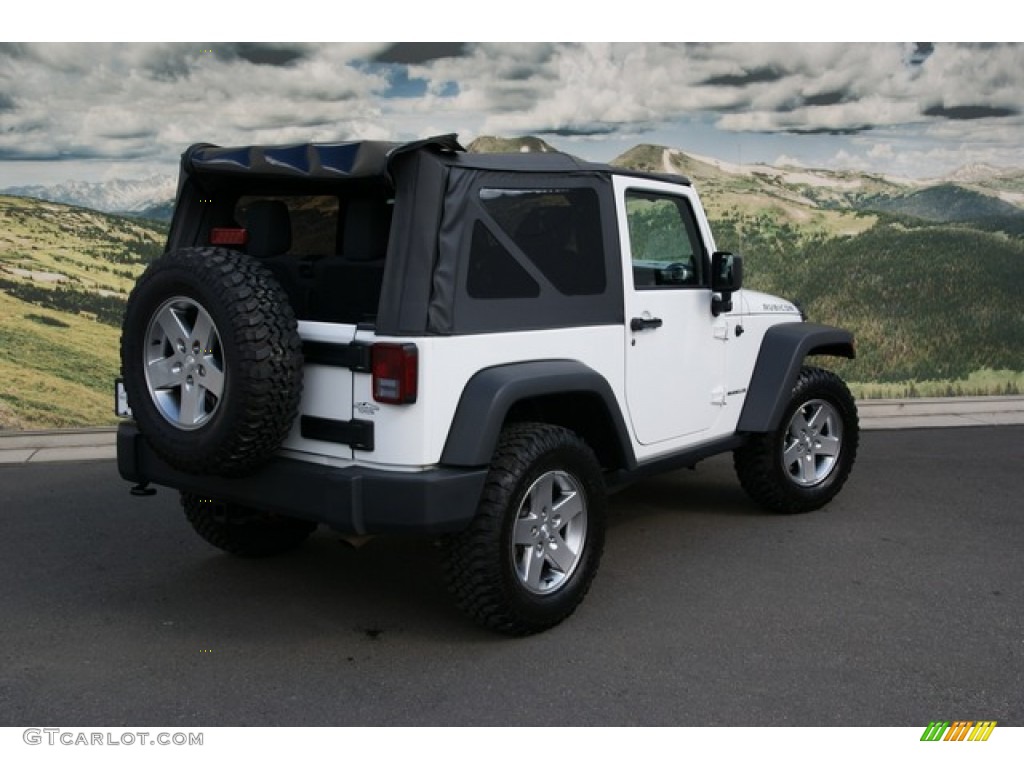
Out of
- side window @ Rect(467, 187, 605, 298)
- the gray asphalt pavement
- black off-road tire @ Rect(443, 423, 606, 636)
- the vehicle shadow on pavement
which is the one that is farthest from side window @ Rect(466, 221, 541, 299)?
the gray asphalt pavement

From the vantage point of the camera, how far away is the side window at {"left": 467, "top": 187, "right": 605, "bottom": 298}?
13.6 feet

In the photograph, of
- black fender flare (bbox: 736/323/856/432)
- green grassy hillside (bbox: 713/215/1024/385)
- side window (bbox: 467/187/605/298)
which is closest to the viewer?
side window (bbox: 467/187/605/298)

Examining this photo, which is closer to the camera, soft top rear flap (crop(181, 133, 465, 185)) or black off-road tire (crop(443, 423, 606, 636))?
soft top rear flap (crop(181, 133, 465, 185))

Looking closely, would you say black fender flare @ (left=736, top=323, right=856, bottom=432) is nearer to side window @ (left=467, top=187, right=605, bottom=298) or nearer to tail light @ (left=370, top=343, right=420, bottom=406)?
side window @ (left=467, top=187, right=605, bottom=298)

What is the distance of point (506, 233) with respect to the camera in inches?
166

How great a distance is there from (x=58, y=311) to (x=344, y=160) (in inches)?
231

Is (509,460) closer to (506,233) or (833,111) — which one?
(506,233)

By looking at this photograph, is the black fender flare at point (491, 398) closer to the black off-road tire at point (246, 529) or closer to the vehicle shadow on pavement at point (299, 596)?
the vehicle shadow on pavement at point (299, 596)

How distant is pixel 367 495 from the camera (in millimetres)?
3822

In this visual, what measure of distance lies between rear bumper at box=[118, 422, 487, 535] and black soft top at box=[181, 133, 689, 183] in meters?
1.12

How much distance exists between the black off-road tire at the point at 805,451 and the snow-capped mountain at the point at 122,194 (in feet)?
19.0

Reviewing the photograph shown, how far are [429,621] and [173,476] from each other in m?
1.24

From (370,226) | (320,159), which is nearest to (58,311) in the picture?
(370,226)
